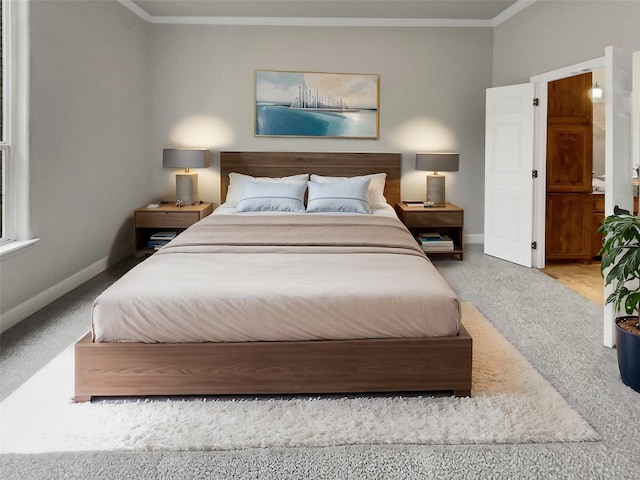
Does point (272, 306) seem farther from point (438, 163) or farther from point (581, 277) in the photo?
point (438, 163)

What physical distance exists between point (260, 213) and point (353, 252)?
1.82 m

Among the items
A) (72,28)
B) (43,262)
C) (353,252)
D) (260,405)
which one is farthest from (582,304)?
(72,28)

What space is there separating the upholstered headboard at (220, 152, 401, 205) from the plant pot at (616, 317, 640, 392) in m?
3.79

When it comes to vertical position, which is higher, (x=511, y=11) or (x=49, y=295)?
(x=511, y=11)

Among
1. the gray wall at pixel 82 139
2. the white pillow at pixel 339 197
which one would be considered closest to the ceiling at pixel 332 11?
the gray wall at pixel 82 139

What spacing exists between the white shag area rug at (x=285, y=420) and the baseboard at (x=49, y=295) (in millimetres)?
1065

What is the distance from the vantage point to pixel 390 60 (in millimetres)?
6199

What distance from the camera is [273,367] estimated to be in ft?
8.24

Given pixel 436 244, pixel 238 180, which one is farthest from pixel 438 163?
pixel 238 180

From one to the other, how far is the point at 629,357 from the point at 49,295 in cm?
371

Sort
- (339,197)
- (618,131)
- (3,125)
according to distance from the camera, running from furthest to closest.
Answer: (339,197) → (3,125) → (618,131)

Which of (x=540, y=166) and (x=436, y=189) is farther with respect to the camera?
(x=436, y=189)

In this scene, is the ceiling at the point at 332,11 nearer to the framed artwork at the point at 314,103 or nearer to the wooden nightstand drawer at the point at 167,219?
the framed artwork at the point at 314,103

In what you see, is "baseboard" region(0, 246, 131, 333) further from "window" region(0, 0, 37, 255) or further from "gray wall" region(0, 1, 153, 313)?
"window" region(0, 0, 37, 255)
